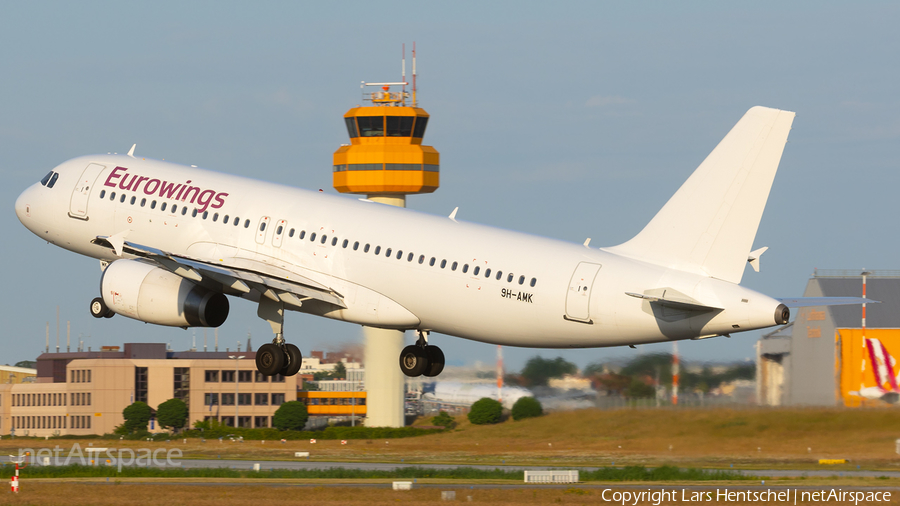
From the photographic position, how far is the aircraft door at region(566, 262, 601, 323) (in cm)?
3325

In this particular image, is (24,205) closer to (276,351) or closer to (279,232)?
(279,232)

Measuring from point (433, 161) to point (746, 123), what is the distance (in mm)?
59344

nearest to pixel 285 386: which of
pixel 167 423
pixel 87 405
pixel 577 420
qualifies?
pixel 167 423

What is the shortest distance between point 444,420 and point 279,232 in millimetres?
34102

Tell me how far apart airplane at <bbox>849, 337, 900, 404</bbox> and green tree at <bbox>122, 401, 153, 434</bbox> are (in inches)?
2921

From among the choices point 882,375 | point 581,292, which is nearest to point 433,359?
point 581,292

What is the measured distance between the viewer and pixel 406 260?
36.4 meters

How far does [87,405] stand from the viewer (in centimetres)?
11681

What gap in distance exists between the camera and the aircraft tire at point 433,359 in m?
41.1

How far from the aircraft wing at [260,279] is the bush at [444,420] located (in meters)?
29.2

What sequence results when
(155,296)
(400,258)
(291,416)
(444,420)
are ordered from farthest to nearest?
(291,416)
(444,420)
(155,296)
(400,258)

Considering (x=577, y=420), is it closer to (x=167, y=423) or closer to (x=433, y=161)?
(x=433, y=161)

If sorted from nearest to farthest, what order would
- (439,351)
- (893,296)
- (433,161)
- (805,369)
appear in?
(439,351) < (805,369) < (893,296) < (433,161)

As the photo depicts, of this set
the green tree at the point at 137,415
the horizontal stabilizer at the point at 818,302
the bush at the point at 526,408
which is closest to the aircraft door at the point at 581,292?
the horizontal stabilizer at the point at 818,302
